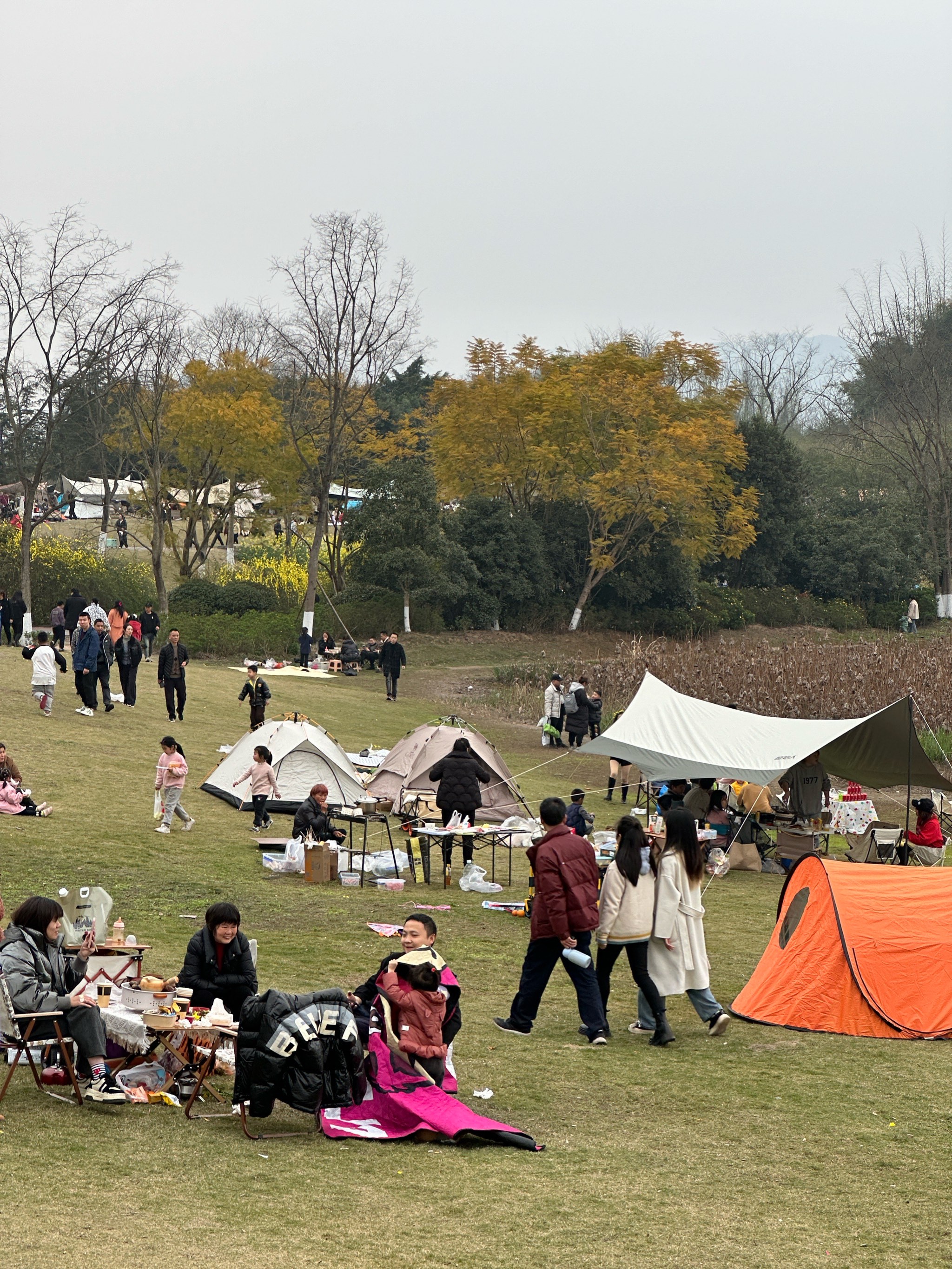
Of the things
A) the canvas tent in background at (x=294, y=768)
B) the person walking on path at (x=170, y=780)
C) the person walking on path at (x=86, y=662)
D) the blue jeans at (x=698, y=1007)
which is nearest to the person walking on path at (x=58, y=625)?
the person walking on path at (x=86, y=662)

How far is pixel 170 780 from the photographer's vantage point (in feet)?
51.7

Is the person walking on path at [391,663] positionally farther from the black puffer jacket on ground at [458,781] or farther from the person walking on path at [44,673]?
the black puffer jacket on ground at [458,781]

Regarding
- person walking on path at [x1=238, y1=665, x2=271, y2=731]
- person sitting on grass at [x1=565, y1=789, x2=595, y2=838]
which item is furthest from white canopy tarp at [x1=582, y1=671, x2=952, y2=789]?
person walking on path at [x1=238, y1=665, x2=271, y2=731]

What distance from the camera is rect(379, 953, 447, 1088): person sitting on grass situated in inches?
283

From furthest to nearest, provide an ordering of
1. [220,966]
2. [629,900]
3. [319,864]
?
[319,864]
[629,900]
[220,966]

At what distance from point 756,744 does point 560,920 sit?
8.72 metres

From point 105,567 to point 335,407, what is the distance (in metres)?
8.81

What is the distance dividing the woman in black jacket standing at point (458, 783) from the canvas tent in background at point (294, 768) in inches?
126

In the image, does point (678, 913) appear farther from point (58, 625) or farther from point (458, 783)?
point (58, 625)

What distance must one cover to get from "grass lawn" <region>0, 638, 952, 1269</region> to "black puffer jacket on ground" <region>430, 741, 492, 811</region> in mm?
3383

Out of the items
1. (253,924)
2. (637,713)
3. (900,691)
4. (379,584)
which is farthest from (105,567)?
(253,924)

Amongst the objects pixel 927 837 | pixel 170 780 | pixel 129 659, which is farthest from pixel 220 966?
pixel 129 659

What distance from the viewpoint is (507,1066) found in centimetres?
832

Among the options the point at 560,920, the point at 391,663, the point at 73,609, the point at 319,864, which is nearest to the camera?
the point at 560,920
